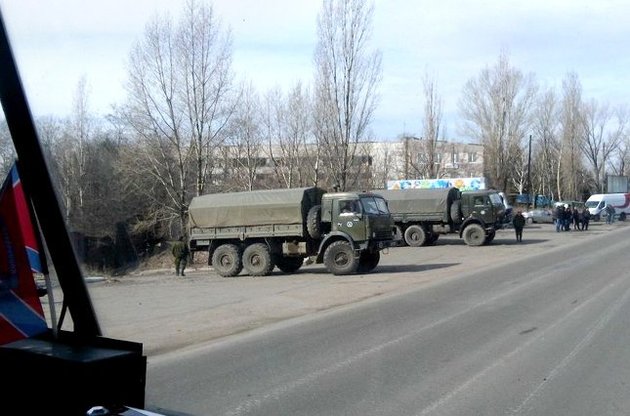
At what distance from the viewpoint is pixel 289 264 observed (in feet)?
78.6

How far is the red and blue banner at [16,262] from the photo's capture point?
2.86 m

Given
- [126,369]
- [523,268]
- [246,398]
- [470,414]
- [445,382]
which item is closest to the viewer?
[126,369]

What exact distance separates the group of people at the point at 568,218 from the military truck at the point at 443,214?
41.2 ft

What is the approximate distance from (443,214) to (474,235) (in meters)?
1.84

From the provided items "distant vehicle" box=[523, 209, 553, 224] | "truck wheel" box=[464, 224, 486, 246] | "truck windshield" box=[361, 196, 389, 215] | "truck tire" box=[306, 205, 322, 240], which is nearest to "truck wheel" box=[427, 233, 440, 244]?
"truck wheel" box=[464, 224, 486, 246]

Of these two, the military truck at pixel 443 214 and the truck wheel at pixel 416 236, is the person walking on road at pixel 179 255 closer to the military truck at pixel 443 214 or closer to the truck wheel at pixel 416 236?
the military truck at pixel 443 214

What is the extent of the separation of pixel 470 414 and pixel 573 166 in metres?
84.2

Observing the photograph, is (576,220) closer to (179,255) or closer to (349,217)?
(349,217)

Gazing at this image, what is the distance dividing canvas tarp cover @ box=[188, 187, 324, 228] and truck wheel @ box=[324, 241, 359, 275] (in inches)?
57.1

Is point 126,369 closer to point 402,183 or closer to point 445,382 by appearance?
point 445,382

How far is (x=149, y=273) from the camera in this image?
2662 centimetres

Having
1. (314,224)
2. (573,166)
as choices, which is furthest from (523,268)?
(573,166)

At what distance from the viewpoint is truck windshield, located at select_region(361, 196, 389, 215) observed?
2222 cm

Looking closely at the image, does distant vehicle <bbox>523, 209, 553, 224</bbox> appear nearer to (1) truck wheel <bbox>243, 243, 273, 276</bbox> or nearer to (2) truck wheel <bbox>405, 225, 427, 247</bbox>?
(2) truck wheel <bbox>405, 225, 427, 247</bbox>
